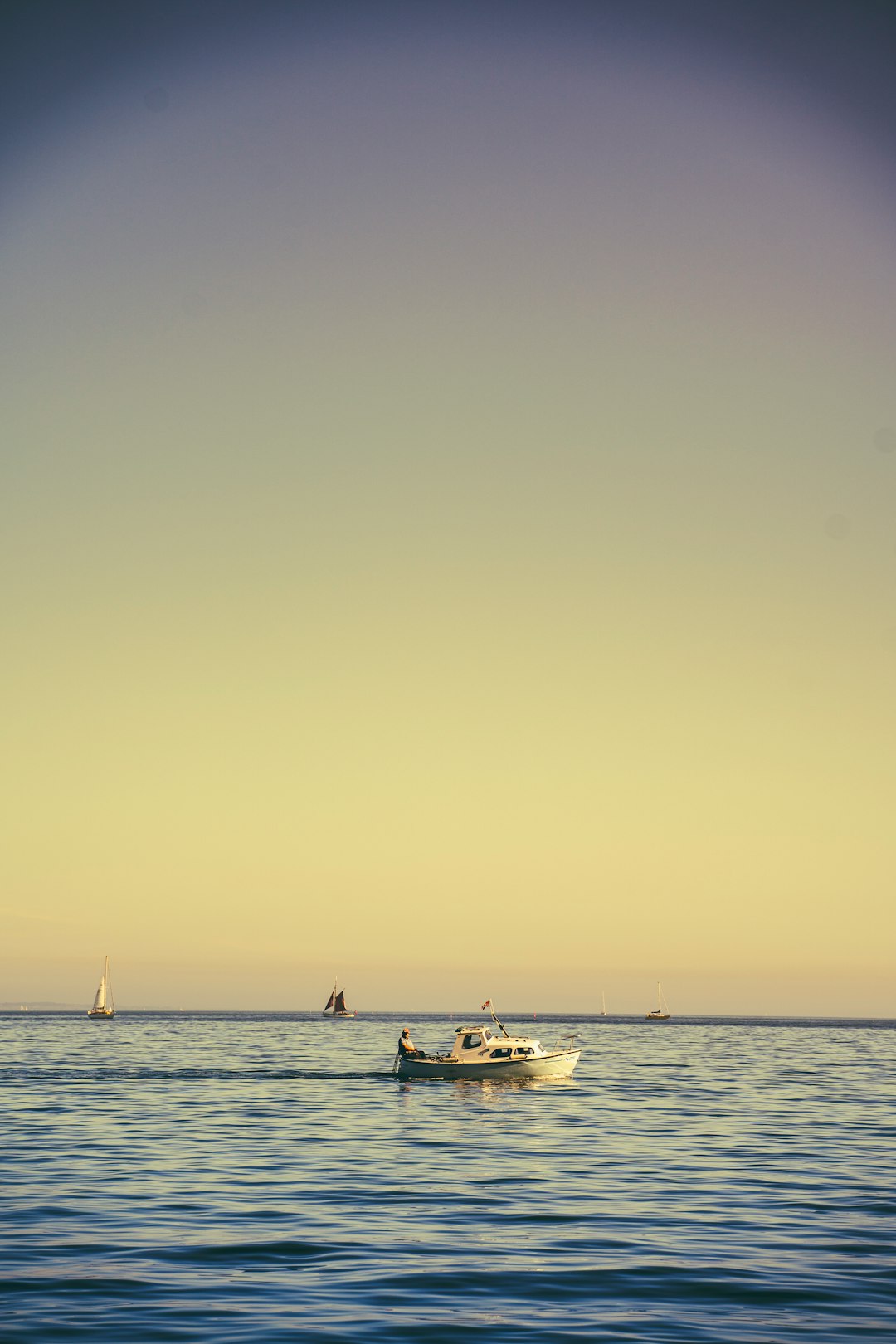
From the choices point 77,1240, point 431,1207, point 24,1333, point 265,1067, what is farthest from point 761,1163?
point 265,1067

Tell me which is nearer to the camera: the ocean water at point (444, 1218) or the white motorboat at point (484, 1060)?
the ocean water at point (444, 1218)

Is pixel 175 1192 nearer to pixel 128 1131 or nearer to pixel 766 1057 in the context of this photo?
pixel 128 1131

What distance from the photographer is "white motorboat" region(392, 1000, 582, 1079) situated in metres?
74.4

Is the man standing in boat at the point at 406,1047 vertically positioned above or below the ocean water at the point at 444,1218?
above

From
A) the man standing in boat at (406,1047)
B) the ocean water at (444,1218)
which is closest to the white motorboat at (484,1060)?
the man standing in boat at (406,1047)

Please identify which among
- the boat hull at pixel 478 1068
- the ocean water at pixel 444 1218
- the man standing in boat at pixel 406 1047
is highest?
the man standing in boat at pixel 406 1047

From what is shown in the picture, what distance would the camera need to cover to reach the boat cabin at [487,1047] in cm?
7494

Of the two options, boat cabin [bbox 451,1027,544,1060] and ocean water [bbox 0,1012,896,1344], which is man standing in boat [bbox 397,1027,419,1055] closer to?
boat cabin [bbox 451,1027,544,1060]

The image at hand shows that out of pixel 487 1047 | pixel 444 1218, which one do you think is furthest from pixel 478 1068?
pixel 444 1218

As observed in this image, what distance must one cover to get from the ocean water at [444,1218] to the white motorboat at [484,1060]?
7.00 m

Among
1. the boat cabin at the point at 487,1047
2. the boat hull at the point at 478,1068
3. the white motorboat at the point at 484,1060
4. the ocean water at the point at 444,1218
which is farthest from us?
the boat cabin at the point at 487,1047

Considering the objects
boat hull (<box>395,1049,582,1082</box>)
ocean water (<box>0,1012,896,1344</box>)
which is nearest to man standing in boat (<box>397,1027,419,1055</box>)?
boat hull (<box>395,1049,582,1082</box>)

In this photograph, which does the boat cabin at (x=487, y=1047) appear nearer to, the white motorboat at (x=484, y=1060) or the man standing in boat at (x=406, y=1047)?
the white motorboat at (x=484, y=1060)

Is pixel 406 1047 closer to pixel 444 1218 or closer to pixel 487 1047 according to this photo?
pixel 487 1047
